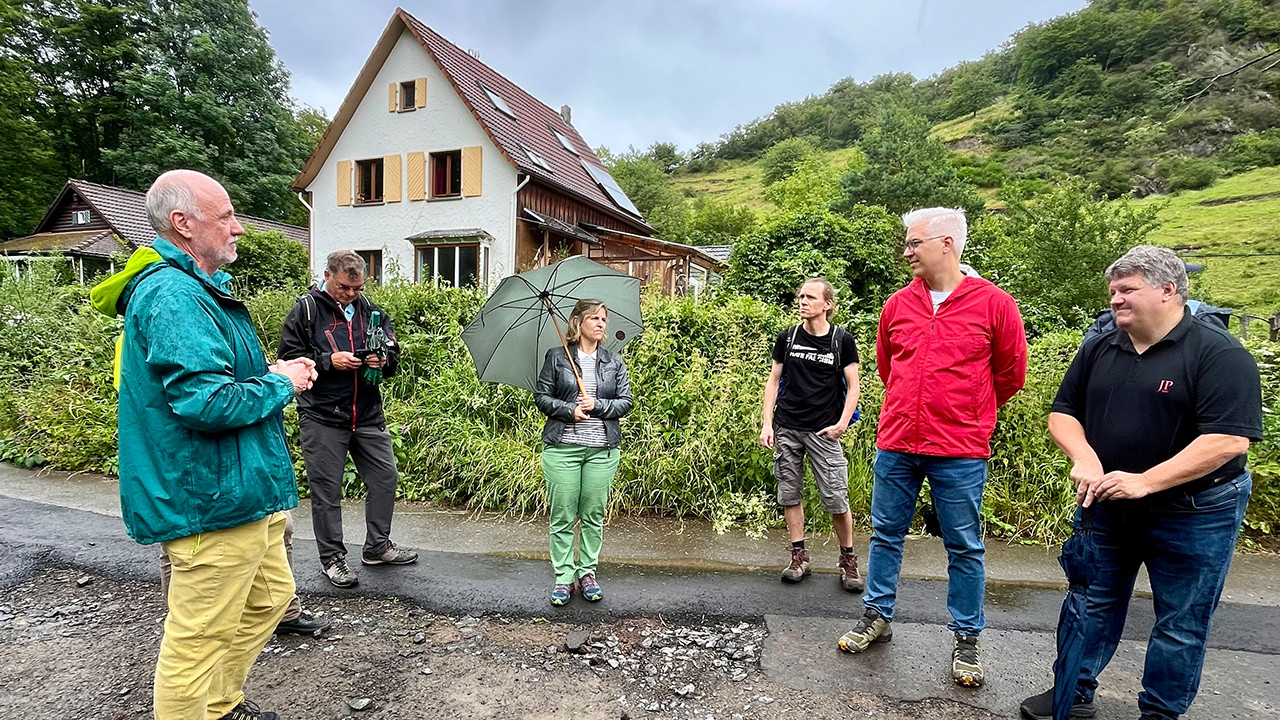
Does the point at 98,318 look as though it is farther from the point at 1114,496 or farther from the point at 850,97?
the point at 850,97

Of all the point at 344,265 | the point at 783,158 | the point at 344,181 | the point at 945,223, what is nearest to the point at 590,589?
the point at 344,265

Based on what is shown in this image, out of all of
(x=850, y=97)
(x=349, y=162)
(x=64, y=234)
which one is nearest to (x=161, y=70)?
(x=64, y=234)

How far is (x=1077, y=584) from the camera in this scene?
2.35m

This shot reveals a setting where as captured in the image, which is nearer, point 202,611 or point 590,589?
point 202,611

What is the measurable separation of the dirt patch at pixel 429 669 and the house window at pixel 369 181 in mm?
18633

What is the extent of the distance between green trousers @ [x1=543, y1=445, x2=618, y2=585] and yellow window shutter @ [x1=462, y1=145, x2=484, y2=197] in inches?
663

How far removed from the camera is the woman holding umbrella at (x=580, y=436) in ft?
11.1

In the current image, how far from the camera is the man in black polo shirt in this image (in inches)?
81.6

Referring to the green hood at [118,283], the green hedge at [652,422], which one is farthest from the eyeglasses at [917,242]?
the green hood at [118,283]

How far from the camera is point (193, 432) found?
1.89 metres

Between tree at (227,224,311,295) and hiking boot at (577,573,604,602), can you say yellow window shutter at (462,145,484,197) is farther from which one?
hiking boot at (577,573,604,602)

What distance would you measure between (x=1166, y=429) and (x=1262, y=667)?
5.72 feet

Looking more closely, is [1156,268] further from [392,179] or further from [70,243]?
[70,243]

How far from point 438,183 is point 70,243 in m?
17.1
